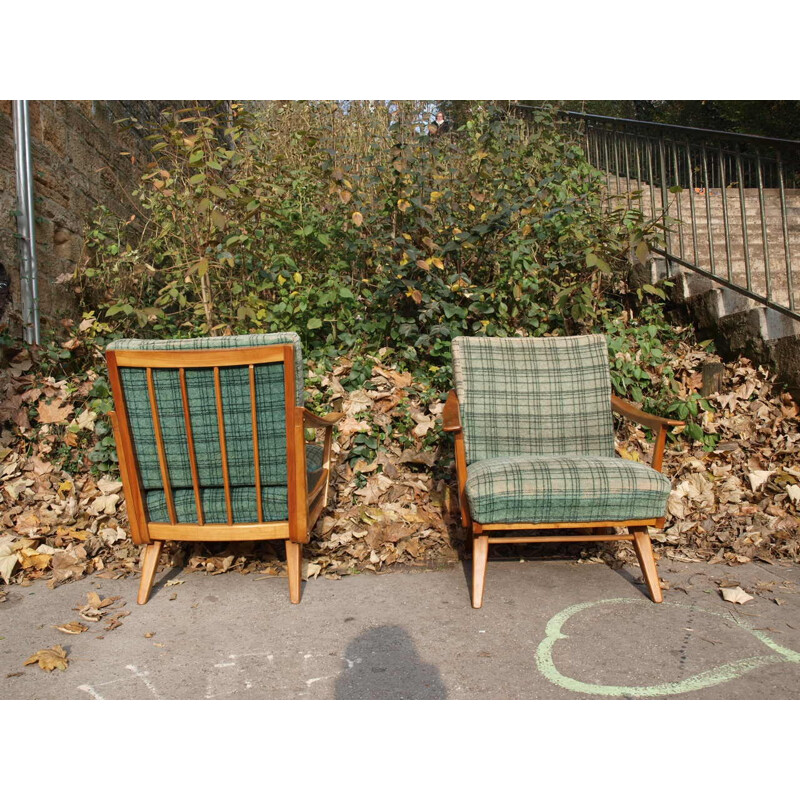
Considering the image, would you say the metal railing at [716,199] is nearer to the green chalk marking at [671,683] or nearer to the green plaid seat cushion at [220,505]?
the green chalk marking at [671,683]

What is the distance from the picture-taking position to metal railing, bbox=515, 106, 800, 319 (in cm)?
500

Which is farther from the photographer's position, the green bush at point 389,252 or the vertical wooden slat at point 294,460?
the green bush at point 389,252

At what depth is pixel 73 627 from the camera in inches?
117

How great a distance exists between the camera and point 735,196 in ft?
25.0

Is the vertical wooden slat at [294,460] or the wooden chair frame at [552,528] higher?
the vertical wooden slat at [294,460]

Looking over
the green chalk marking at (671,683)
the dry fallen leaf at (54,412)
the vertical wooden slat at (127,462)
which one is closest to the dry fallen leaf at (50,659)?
the vertical wooden slat at (127,462)

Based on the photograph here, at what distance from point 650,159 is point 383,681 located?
18.4 ft

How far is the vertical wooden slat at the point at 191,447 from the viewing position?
3.07 m

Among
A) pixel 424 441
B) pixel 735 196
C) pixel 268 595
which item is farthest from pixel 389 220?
pixel 735 196

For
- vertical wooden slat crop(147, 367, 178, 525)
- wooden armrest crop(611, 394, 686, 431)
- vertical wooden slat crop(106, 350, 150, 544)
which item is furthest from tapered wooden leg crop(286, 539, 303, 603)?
wooden armrest crop(611, 394, 686, 431)

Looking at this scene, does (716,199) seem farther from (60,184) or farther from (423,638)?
(423,638)

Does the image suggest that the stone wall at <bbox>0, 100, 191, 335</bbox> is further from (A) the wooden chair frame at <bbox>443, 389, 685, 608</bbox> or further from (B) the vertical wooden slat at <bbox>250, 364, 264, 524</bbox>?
(A) the wooden chair frame at <bbox>443, 389, 685, 608</bbox>

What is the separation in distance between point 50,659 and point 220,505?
3.03ft

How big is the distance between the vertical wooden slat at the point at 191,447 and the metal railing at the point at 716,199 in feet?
11.5
